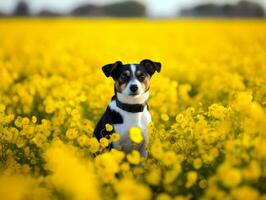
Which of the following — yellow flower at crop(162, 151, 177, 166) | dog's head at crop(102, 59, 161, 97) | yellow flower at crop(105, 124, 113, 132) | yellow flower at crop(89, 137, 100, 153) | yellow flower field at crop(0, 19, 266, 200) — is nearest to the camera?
yellow flower field at crop(0, 19, 266, 200)

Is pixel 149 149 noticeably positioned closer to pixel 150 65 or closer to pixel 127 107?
pixel 127 107

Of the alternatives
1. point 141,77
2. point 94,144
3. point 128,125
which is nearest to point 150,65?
point 141,77

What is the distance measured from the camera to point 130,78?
6004 mm

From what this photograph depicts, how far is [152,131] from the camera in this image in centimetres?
584

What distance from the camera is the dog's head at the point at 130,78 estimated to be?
5.91 meters

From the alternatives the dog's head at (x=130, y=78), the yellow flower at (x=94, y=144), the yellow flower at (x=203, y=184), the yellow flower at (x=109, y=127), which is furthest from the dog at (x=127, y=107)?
the yellow flower at (x=203, y=184)

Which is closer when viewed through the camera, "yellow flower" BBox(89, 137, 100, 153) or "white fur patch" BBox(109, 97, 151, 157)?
"yellow flower" BBox(89, 137, 100, 153)

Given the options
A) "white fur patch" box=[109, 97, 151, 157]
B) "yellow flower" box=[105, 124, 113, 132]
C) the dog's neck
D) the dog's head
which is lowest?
"white fur patch" box=[109, 97, 151, 157]

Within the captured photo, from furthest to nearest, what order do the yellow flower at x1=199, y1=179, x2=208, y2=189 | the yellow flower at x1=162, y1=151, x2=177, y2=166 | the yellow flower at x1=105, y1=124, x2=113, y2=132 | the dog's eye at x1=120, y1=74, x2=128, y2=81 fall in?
the dog's eye at x1=120, y1=74, x2=128, y2=81
the yellow flower at x1=105, y1=124, x2=113, y2=132
the yellow flower at x1=199, y1=179, x2=208, y2=189
the yellow flower at x1=162, y1=151, x2=177, y2=166

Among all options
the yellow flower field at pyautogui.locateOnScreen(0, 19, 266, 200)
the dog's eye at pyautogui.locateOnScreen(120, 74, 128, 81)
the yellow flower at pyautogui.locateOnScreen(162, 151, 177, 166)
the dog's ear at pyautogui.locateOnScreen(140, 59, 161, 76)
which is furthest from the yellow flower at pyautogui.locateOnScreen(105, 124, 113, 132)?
the yellow flower at pyautogui.locateOnScreen(162, 151, 177, 166)

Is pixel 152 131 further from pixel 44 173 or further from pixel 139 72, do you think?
pixel 44 173

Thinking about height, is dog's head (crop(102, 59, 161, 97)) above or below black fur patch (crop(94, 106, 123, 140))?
above

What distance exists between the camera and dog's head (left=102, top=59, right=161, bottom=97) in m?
5.91

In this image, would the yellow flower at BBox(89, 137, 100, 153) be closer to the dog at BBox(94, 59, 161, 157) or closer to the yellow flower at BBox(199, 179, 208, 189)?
the dog at BBox(94, 59, 161, 157)
